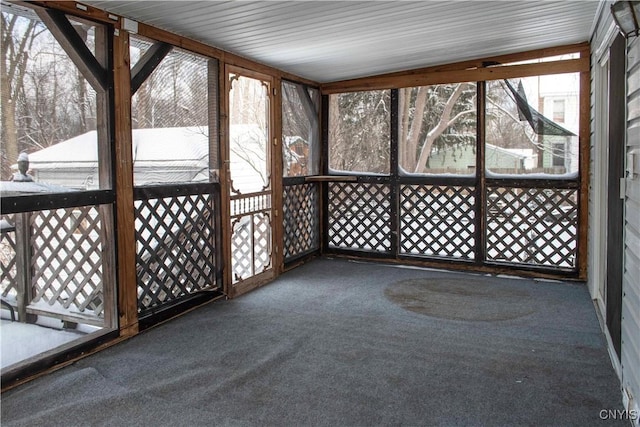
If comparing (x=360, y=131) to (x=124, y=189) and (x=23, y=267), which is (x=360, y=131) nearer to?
(x=124, y=189)

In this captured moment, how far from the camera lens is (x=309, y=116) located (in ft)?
19.0

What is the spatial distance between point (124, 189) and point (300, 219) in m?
2.72

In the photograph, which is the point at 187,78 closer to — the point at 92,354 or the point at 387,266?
the point at 92,354

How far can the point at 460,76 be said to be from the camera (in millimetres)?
5188

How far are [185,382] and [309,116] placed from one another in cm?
380

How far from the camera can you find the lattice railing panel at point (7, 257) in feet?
9.39

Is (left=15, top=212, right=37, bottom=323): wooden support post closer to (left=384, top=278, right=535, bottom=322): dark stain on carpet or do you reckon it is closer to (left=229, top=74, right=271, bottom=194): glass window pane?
(left=229, top=74, right=271, bottom=194): glass window pane

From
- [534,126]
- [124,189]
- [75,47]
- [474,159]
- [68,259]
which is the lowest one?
[68,259]

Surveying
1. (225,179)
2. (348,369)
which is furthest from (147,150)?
(348,369)

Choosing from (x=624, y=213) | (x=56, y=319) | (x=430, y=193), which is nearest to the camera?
(x=624, y=213)

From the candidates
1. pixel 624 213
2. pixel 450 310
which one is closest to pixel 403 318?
pixel 450 310

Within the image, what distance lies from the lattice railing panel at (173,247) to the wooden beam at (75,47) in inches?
34.4

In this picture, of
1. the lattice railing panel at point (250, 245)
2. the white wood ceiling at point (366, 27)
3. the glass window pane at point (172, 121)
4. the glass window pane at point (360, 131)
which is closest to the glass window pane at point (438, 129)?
the glass window pane at point (360, 131)

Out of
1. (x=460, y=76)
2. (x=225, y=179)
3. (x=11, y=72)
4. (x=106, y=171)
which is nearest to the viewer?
(x=11, y=72)
